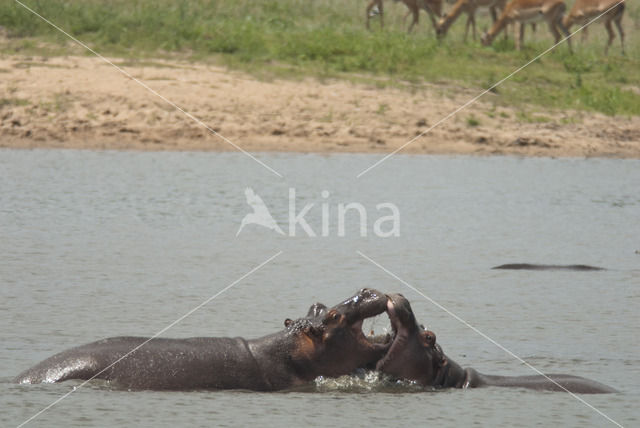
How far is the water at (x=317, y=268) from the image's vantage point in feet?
22.0

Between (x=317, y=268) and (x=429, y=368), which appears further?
(x=317, y=268)

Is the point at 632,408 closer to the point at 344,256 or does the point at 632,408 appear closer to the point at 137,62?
the point at 344,256

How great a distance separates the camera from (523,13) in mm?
24656

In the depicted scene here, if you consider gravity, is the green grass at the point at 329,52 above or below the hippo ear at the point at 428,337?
above

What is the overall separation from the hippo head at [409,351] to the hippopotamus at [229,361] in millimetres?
74

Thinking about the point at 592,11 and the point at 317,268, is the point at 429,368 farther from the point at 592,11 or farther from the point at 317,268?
the point at 592,11

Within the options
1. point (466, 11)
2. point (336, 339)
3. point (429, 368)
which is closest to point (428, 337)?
point (429, 368)

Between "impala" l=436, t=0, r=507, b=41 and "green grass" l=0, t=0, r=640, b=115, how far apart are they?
2.20m

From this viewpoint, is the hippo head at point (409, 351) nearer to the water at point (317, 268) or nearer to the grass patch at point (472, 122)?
the water at point (317, 268)

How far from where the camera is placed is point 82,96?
17.3m

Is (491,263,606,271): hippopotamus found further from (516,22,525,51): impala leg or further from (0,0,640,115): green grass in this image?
(516,22,525,51): impala leg

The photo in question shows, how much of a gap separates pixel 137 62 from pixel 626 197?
6976 millimetres

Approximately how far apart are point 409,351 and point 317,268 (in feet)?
13.9

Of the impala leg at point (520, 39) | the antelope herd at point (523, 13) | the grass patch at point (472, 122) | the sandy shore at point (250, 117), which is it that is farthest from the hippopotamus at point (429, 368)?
the antelope herd at point (523, 13)
